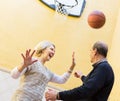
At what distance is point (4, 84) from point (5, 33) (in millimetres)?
648

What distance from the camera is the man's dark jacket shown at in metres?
2.18

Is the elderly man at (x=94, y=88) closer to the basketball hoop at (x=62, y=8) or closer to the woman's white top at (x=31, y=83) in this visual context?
the woman's white top at (x=31, y=83)

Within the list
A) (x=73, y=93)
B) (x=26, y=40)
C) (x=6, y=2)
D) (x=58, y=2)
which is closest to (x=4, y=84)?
(x=26, y=40)

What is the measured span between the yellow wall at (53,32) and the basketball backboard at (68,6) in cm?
7

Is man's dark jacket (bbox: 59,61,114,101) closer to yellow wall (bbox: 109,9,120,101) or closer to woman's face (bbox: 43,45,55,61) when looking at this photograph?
woman's face (bbox: 43,45,55,61)

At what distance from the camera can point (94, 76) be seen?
2.20 meters

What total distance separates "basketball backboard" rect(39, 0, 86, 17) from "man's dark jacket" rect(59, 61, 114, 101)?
6.25 feet

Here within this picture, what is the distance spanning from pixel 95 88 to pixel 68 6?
2129 mm

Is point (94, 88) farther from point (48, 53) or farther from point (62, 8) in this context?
point (62, 8)

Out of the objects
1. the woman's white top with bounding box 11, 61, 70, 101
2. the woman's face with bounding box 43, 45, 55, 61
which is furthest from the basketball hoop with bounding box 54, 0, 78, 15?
the woman's white top with bounding box 11, 61, 70, 101

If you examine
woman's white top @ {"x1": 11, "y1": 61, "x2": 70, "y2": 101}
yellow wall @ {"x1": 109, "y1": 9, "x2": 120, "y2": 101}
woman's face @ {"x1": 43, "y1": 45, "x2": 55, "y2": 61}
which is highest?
woman's face @ {"x1": 43, "y1": 45, "x2": 55, "y2": 61}

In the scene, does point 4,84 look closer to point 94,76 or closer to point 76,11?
point 76,11

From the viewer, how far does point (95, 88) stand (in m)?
2.17

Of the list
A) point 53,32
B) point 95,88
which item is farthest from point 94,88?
point 53,32
